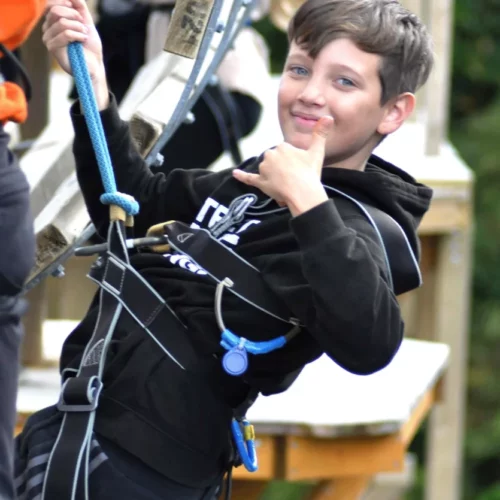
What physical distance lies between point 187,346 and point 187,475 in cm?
21

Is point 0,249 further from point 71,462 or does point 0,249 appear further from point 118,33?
point 118,33

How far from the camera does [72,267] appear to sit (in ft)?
16.6

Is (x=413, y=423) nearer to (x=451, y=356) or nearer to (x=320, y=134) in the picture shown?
(x=451, y=356)

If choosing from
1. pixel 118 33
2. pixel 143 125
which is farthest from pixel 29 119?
pixel 143 125

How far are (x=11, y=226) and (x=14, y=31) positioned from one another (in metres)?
0.27

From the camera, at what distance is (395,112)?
233 cm

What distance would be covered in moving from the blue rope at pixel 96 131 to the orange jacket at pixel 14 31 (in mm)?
321

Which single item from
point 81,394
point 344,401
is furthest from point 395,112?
point 344,401

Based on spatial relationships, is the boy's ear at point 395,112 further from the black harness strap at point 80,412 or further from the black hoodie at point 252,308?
the black harness strap at point 80,412

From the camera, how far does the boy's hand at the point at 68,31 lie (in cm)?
221

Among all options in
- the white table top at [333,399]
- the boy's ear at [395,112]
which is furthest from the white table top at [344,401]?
the boy's ear at [395,112]

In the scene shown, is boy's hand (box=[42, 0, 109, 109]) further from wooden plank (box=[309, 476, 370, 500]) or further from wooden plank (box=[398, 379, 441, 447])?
wooden plank (box=[309, 476, 370, 500])

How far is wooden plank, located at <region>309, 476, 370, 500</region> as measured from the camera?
176 inches

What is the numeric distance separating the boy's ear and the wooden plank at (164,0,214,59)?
43cm
